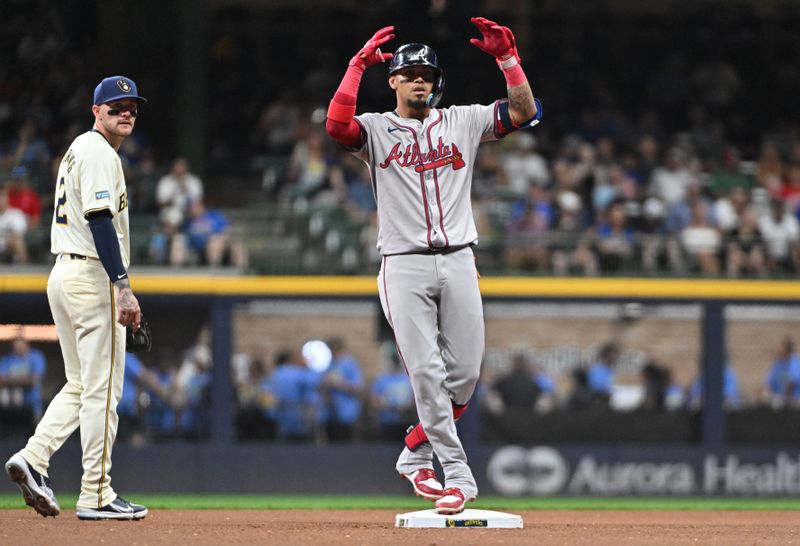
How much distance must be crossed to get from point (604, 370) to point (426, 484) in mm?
6586

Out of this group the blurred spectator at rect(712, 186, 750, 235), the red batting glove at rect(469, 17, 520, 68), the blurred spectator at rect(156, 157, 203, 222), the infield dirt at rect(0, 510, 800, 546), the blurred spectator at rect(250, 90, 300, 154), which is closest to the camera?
the infield dirt at rect(0, 510, 800, 546)

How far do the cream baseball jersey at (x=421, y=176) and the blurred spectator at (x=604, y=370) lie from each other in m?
6.54

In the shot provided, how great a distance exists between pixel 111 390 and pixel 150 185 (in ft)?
26.4

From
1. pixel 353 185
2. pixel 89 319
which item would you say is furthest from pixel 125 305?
pixel 353 185

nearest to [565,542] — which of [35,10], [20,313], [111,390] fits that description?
[111,390]

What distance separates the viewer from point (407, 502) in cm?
1132

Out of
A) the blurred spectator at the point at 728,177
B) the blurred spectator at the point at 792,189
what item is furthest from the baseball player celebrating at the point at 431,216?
the blurred spectator at the point at 728,177

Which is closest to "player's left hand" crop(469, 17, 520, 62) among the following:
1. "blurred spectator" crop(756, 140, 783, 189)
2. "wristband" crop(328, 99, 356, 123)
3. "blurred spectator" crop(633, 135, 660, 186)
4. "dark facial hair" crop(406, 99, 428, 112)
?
"dark facial hair" crop(406, 99, 428, 112)

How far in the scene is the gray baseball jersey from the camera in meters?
6.00

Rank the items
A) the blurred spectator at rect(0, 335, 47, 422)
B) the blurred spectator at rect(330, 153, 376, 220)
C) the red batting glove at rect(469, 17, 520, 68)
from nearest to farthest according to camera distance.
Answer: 1. the red batting glove at rect(469, 17, 520, 68)
2. the blurred spectator at rect(0, 335, 47, 422)
3. the blurred spectator at rect(330, 153, 376, 220)

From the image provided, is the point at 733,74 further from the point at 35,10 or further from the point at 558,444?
the point at 35,10

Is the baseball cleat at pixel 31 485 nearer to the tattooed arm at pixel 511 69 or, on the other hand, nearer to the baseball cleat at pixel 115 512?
the baseball cleat at pixel 115 512

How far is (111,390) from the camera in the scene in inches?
247

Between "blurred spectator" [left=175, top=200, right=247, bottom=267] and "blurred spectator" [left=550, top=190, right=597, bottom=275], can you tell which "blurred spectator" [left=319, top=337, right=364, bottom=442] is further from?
"blurred spectator" [left=550, top=190, right=597, bottom=275]
